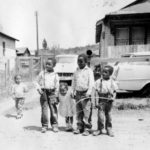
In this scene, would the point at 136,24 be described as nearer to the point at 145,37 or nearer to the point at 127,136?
the point at 145,37

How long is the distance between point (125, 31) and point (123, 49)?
5.64 ft

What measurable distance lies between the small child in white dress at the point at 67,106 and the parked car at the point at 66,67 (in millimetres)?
8936

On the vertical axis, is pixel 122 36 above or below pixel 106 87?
above

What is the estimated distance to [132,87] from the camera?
33.9 ft

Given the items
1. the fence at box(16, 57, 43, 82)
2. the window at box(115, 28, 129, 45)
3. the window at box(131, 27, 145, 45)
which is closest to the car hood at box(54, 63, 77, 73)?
the fence at box(16, 57, 43, 82)

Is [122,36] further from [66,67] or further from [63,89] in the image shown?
[63,89]

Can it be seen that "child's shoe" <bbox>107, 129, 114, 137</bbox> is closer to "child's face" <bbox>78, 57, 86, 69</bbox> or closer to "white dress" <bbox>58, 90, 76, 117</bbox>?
"white dress" <bbox>58, 90, 76, 117</bbox>

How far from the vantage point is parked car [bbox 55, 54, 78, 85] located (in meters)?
15.3

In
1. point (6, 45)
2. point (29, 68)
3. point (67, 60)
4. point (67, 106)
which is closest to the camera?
point (67, 106)

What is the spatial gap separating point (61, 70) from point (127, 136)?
412 inches

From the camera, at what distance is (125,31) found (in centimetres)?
1867

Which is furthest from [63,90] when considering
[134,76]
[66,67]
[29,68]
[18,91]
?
[29,68]

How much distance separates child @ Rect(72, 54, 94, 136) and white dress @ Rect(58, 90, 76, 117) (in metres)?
0.29

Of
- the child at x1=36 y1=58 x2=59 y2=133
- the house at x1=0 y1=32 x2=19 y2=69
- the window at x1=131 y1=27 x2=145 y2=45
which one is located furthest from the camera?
the house at x1=0 y1=32 x2=19 y2=69
